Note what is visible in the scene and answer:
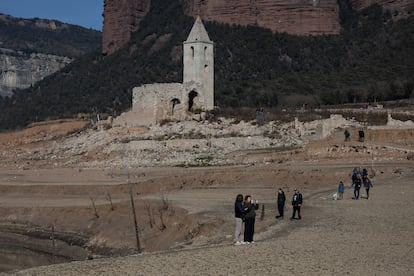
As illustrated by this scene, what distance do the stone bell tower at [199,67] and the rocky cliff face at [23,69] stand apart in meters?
114

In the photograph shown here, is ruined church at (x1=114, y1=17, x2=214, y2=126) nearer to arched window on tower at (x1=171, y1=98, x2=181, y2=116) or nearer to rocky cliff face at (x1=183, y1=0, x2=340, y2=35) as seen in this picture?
arched window on tower at (x1=171, y1=98, x2=181, y2=116)

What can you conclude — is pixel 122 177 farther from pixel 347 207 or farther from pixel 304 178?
pixel 347 207

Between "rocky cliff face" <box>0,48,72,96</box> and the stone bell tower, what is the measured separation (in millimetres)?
114440

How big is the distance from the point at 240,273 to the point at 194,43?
125 ft

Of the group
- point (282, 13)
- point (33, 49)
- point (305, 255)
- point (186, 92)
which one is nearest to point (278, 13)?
point (282, 13)

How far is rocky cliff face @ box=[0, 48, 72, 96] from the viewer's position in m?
161

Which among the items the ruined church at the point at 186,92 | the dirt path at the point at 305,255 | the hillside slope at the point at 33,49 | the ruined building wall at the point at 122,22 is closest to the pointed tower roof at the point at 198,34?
the ruined church at the point at 186,92

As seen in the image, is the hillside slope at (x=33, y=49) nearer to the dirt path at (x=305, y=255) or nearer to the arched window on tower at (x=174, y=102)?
the arched window on tower at (x=174, y=102)

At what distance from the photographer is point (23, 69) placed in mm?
162000

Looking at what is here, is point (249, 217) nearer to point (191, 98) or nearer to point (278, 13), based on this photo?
point (191, 98)

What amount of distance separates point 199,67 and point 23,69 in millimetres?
117756

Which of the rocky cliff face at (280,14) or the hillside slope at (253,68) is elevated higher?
the rocky cliff face at (280,14)

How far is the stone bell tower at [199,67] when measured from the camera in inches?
1999

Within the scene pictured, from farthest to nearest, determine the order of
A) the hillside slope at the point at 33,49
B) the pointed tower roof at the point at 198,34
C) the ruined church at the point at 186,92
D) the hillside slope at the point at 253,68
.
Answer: the hillside slope at the point at 33,49 → the hillside slope at the point at 253,68 → the pointed tower roof at the point at 198,34 → the ruined church at the point at 186,92
